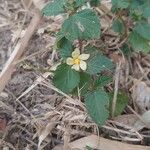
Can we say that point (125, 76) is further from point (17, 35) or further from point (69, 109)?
point (17, 35)

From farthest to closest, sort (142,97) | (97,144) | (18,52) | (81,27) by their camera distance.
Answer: (18,52), (142,97), (97,144), (81,27)

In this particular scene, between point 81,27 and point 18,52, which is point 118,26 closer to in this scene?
point 81,27

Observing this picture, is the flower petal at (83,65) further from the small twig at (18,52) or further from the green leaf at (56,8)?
the small twig at (18,52)

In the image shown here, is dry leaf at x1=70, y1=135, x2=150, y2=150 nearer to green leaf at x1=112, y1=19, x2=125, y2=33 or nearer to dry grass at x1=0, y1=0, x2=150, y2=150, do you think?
dry grass at x1=0, y1=0, x2=150, y2=150

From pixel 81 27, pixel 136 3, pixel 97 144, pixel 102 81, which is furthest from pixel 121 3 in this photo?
pixel 97 144

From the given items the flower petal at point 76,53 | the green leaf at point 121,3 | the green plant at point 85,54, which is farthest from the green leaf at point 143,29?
the flower petal at point 76,53
